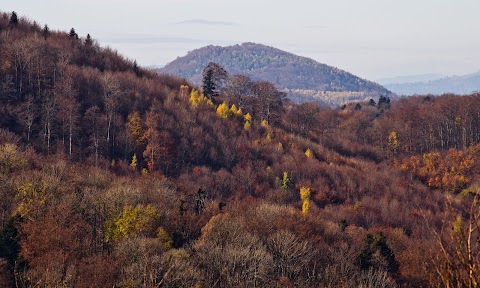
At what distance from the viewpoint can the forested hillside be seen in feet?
89.9

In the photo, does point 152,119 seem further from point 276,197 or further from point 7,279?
point 7,279

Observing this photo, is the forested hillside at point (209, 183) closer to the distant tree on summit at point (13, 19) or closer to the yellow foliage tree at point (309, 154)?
the yellow foliage tree at point (309, 154)

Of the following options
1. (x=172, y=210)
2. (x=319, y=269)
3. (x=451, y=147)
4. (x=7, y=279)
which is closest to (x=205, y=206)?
Answer: (x=172, y=210)

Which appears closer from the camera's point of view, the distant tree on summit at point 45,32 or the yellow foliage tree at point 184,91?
the distant tree on summit at point 45,32

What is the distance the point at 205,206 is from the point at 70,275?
80.5 ft

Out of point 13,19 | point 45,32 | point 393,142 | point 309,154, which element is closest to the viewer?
point 309,154

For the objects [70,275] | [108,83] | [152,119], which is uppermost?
[108,83]

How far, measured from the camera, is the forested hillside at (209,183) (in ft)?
89.9

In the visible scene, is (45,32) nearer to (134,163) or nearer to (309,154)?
(134,163)

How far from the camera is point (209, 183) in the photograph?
60.3 m

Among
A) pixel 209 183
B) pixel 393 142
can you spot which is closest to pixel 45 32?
pixel 209 183

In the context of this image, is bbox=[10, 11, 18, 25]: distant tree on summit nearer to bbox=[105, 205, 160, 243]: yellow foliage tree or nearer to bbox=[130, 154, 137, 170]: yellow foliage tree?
bbox=[130, 154, 137, 170]: yellow foliage tree

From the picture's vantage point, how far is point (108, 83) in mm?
65500

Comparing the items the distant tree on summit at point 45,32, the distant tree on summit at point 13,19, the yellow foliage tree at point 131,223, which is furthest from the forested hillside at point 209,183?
the distant tree on summit at point 13,19
